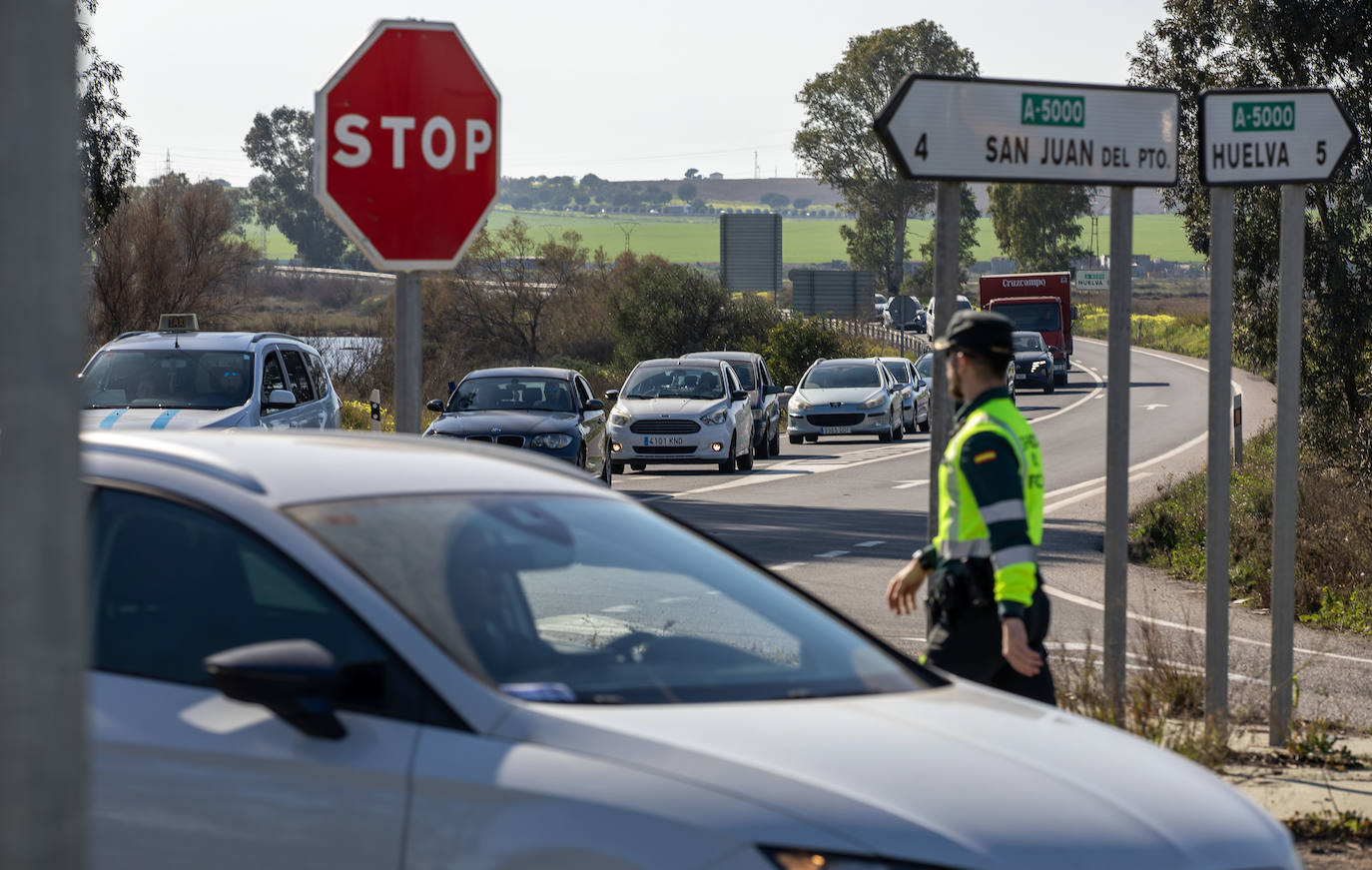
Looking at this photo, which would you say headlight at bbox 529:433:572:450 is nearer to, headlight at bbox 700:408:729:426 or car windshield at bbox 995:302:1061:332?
headlight at bbox 700:408:729:426

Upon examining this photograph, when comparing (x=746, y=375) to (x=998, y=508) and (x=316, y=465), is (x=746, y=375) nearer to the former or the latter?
(x=998, y=508)

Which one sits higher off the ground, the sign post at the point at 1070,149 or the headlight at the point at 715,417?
the sign post at the point at 1070,149

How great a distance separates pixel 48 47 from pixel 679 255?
170m

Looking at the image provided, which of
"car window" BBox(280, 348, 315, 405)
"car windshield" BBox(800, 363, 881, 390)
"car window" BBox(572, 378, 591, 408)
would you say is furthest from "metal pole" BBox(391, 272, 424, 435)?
"car windshield" BBox(800, 363, 881, 390)

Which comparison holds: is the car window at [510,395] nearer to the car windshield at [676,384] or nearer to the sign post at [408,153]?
the car windshield at [676,384]

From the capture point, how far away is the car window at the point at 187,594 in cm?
330

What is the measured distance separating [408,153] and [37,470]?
12.7 ft

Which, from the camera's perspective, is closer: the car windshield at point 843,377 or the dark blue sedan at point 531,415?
the dark blue sedan at point 531,415

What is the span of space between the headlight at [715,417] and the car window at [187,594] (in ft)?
68.0

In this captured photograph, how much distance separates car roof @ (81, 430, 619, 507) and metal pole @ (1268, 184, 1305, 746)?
3981 mm

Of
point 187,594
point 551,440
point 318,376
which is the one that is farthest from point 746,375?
point 187,594

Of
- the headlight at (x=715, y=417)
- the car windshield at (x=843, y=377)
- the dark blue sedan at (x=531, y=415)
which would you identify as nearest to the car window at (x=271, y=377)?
the dark blue sedan at (x=531, y=415)

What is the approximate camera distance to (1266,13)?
21.8m

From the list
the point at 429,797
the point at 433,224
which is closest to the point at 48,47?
the point at 429,797
